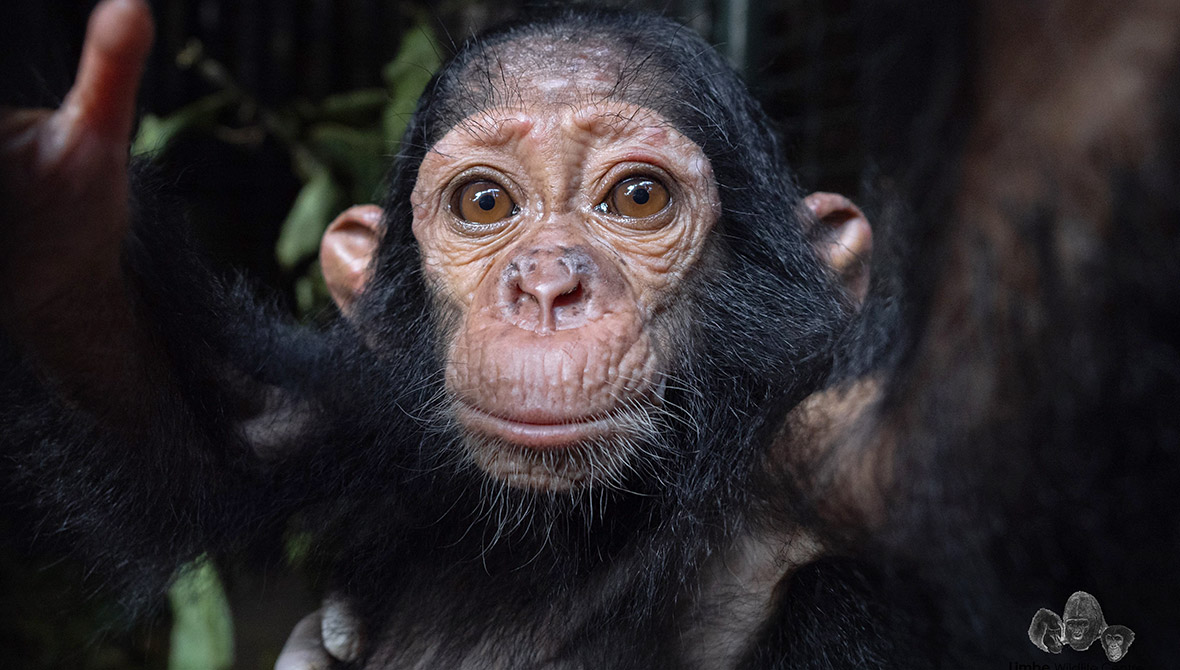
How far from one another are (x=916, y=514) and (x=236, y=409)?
5.82 ft

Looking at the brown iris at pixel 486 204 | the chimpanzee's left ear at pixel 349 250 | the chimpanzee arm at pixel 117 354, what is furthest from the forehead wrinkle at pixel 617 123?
the chimpanzee arm at pixel 117 354

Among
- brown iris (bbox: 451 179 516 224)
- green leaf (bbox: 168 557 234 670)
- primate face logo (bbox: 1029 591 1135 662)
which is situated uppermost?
brown iris (bbox: 451 179 516 224)

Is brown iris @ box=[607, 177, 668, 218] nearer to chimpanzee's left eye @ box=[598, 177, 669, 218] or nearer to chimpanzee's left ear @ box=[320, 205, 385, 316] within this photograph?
chimpanzee's left eye @ box=[598, 177, 669, 218]

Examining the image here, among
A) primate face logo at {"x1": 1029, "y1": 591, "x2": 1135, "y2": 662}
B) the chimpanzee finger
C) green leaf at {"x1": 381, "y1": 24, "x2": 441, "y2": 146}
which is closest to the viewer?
the chimpanzee finger

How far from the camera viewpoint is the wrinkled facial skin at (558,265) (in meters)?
2.09

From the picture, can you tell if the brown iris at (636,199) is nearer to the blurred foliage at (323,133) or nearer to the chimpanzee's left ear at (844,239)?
the chimpanzee's left ear at (844,239)

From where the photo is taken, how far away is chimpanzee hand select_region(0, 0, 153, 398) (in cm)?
158

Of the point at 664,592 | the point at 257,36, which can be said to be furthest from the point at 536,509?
the point at 257,36

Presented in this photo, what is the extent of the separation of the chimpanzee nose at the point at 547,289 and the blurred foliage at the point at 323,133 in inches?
87.5

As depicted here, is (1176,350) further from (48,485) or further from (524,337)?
(48,485)

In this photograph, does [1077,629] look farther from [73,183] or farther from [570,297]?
[73,183]

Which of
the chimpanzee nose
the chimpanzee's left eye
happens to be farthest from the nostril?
the chimpanzee's left eye

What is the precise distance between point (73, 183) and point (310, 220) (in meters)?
3.06

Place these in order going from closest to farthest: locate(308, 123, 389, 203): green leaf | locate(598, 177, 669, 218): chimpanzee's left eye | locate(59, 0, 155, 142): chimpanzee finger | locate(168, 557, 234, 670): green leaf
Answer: locate(59, 0, 155, 142): chimpanzee finger, locate(598, 177, 669, 218): chimpanzee's left eye, locate(168, 557, 234, 670): green leaf, locate(308, 123, 389, 203): green leaf
